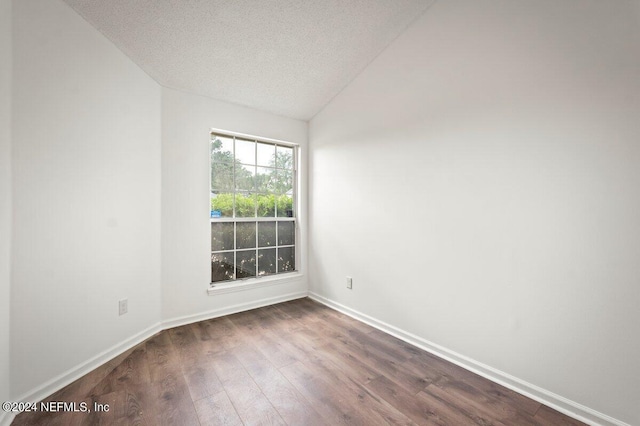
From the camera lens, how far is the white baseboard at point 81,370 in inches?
68.1

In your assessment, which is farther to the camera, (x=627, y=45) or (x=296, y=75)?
(x=296, y=75)

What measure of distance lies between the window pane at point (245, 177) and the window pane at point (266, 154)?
165 mm

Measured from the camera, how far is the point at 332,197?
3.50m

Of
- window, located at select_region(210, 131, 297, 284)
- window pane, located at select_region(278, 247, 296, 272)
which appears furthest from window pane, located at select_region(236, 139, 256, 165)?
window pane, located at select_region(278, 247, 296, 272)

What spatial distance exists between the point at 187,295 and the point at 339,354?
5.74ft

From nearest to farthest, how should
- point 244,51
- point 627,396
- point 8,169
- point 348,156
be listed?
point 627,396
point 8,169
point 244,51
point 348,156

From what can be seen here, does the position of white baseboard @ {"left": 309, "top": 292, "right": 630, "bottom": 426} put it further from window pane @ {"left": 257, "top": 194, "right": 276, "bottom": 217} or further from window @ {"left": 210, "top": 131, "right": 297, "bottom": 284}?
window pane @ {"left": 257, "top": 194, "right": 276, "bottom": 217}

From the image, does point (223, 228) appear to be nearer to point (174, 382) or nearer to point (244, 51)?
point (174, 382)

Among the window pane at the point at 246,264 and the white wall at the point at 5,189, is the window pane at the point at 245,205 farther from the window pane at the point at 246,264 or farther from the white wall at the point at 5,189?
the white wall at the point at 5,189

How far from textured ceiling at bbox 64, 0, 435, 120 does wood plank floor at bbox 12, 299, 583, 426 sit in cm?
257

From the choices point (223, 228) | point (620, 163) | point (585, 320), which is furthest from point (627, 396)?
point (223, 228)

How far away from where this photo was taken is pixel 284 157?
3.78m

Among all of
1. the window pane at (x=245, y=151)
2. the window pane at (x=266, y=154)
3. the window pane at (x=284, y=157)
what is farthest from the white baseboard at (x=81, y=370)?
the window pane at (x=284, y=157)

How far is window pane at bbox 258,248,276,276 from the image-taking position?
357 centimetres
